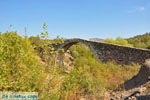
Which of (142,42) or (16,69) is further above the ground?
(142,42)

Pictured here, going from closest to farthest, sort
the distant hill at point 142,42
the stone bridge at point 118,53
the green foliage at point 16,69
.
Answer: the green foliage at point 16,69 < the stone bridge at point 118,53 < the distant hill at point 142,42

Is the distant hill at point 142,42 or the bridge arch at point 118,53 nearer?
the bridge arch at point 118,53

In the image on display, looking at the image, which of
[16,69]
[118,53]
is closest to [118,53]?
[118,53]

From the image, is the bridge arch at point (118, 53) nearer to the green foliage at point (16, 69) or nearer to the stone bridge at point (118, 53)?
the stone bridge at point (118, 53)

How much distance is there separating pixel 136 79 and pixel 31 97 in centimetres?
430

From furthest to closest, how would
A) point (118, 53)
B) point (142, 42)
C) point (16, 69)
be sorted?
1. point (142, 42)
2. point (118, 53)
3. point (16, 69)

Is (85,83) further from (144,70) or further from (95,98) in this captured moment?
(144,70)

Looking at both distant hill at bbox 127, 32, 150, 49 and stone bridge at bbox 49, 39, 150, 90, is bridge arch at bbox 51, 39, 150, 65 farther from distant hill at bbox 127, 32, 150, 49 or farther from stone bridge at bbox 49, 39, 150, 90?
distant hill at bbox 127, 32, 150, 49

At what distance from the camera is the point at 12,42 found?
427 centimetres

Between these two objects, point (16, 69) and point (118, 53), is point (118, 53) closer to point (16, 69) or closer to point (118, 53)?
point (118, 53)

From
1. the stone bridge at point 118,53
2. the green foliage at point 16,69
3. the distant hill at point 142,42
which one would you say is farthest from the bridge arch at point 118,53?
the green foliage at point 16,69

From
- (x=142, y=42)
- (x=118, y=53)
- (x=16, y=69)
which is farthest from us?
(x=142, y=42)

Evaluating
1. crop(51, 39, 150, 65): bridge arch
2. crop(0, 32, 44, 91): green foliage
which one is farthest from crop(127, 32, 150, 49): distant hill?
crop(0, 32, 44, 91): green foliage

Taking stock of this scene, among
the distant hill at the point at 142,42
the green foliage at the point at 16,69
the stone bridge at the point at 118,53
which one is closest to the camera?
the green foliage at the point at 16,69
